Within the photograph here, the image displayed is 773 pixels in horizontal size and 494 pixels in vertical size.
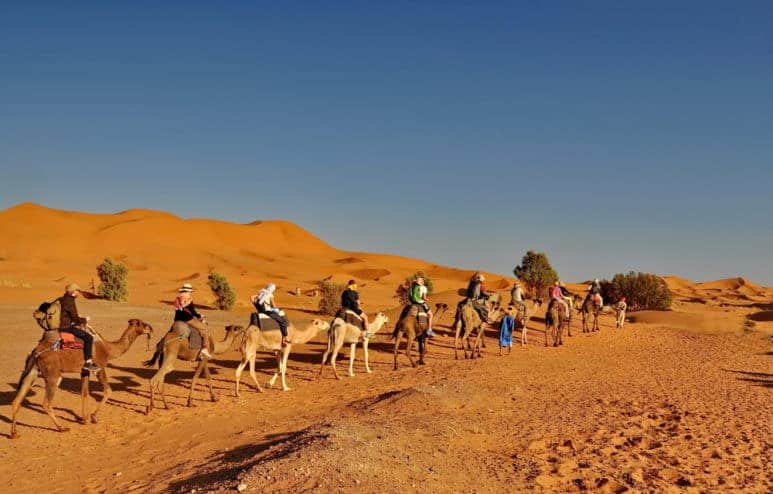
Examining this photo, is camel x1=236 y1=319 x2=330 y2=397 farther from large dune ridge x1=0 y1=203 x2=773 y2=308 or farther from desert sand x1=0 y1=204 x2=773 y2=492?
large dune ridge x1=0 y1=203 x2=773 y2=308

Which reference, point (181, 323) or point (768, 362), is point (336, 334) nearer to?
point (181, 323)

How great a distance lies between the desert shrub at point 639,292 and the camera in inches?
1789

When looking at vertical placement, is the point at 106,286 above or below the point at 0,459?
above

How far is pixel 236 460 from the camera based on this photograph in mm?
9977

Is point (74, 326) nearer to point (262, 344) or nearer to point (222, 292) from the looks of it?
point (262, 344)

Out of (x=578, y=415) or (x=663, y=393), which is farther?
(x=663, y=393)

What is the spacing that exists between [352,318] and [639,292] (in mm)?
32701

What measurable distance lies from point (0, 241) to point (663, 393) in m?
92.2

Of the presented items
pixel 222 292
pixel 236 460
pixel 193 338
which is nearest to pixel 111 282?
pixel 222 292

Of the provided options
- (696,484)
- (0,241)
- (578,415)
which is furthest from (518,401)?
(0,241)

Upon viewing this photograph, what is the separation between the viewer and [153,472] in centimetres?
1021

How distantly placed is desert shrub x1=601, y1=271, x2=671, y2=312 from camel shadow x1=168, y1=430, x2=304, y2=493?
3902 cm

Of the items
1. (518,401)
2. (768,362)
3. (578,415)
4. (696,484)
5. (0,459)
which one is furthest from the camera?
(768,362)

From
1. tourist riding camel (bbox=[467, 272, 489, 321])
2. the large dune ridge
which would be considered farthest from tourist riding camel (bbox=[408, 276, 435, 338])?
the large dune ridge
